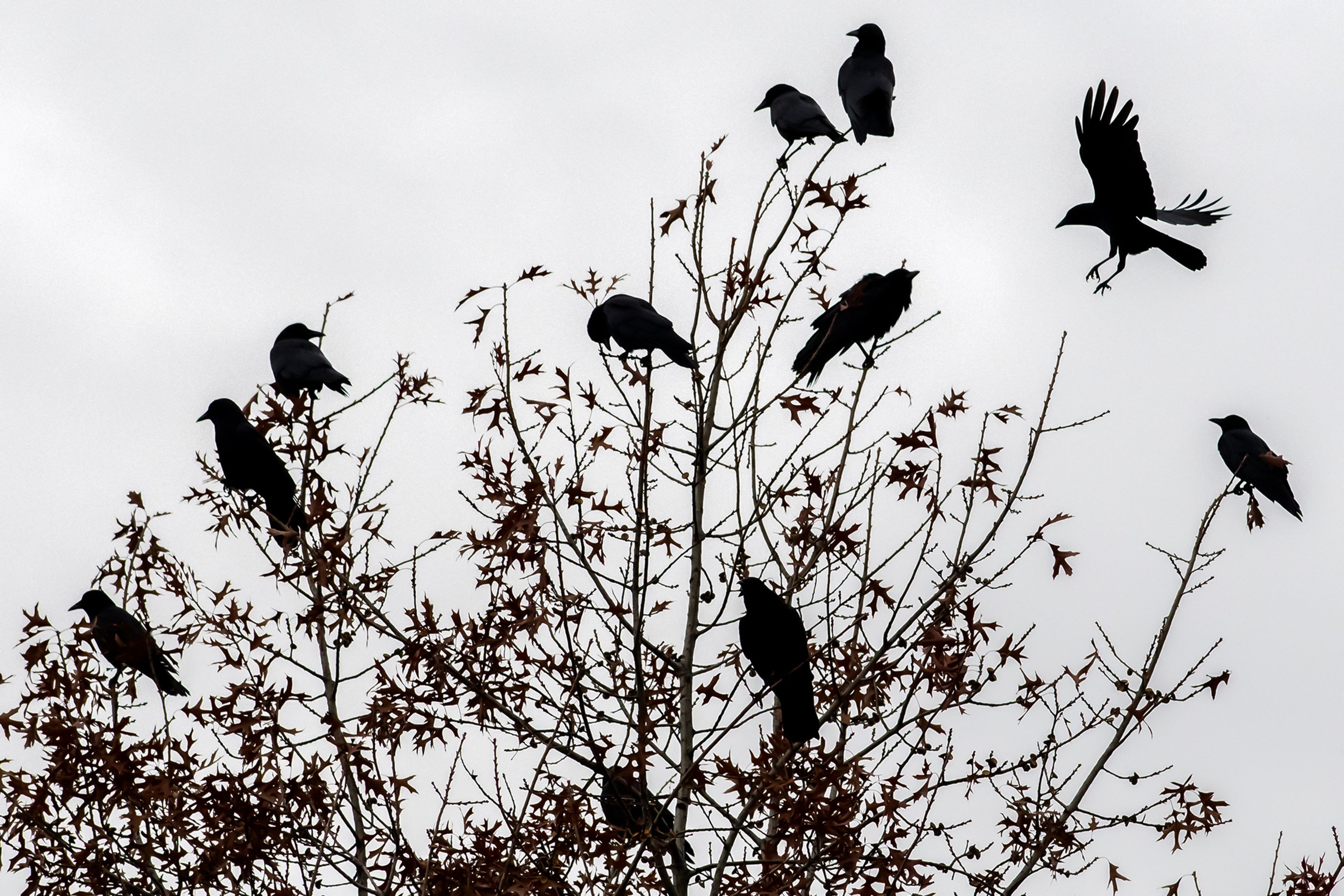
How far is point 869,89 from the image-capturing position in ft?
27.1

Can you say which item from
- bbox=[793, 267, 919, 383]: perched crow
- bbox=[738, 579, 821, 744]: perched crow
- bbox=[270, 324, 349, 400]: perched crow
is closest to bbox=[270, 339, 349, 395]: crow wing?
bbox=[270, 324, 349, 400]: perched crow

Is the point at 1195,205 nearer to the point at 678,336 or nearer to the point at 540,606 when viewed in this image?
the point at 678,336

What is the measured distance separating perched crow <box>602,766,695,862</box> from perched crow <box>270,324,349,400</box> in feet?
11.6

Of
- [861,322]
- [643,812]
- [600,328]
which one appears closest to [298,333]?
[600,328]

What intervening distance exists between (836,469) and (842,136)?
7.33 ft

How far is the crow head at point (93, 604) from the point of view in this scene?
1045 cm

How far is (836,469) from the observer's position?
5.95m

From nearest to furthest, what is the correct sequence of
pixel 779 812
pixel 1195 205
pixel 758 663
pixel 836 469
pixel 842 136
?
1. pixel 779 812
2. pixel 758 663
3. pixel 836 469
4. pixel 842 136
5. pixel 1195 205

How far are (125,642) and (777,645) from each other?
319 cm

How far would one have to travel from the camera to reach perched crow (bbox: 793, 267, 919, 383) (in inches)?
299

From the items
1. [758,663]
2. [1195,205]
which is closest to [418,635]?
[758,663]

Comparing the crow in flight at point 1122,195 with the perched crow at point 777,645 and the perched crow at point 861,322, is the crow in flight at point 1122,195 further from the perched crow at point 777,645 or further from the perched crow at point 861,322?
the perched crow at point 777,645

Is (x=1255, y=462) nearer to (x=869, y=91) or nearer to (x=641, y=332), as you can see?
(x=869, y=91)

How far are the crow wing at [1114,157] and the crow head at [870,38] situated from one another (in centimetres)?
178
